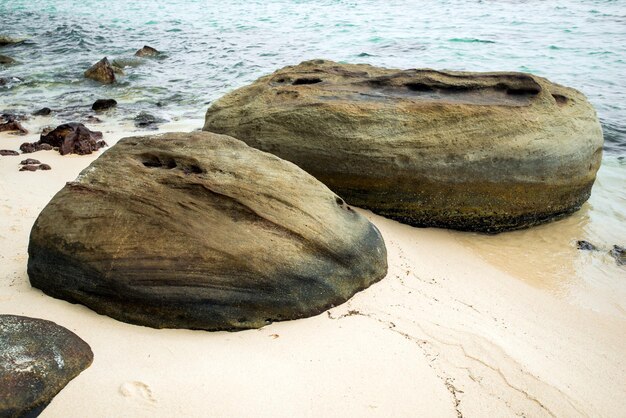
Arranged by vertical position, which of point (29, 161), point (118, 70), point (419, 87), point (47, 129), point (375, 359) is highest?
point (419, 87)

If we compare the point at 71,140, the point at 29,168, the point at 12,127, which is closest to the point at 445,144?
the point at 29,168

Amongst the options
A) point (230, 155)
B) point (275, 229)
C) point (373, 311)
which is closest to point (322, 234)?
point (275, 229)

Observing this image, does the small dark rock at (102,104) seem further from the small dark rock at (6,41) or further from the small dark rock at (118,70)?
the small dark rock at (6,41)

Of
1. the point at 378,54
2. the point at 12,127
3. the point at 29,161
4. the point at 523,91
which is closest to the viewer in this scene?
the point at 523,91

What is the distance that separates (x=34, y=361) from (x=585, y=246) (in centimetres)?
428

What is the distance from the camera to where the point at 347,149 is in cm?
456

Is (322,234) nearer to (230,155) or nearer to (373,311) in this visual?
(373,311)

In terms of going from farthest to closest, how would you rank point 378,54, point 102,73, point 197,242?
point 378,54 → point 102,73 → point 197,242

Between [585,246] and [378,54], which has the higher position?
[585,246]

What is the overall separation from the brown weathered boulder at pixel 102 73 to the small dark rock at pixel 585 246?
887cm

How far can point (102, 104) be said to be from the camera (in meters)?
8.58

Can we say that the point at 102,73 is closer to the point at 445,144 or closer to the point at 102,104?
the point at 102,104

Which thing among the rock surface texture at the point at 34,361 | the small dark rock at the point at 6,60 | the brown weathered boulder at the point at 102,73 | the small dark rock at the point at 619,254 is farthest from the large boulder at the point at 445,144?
the small dark rock at the point at 6,60

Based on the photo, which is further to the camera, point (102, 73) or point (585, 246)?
point (102, 73)
